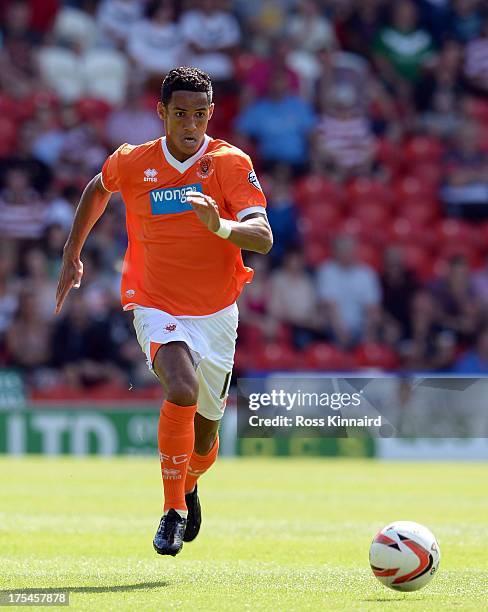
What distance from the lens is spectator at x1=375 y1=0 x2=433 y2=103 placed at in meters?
20.7

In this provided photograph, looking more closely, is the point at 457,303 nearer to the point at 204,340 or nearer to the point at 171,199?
the point at 204,340

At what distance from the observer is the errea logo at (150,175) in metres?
7.44

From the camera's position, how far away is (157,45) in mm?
19656

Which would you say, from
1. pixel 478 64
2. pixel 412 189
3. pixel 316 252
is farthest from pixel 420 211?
pixel 478 64

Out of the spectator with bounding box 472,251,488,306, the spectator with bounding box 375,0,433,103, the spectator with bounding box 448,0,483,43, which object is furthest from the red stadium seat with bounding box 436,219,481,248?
the spectator with bounding box 448,0,483,43

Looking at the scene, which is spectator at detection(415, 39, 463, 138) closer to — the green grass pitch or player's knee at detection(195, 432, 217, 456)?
the green grass pitch

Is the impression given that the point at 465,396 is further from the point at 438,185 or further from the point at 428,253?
the point at 438,185

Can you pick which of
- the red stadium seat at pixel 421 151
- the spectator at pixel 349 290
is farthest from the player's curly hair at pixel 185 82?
the red stadium seat at pixel 421 151

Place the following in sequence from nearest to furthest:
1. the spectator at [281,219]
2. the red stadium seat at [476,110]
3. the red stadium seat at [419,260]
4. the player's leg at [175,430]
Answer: the player's leg at [175,430]
the spectator at [281,219]
the red stadium seat at [419,260]
the red stadium seat at [476,110]

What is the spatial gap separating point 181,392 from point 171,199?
1192mm

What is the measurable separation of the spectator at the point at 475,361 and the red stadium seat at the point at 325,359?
4.75 ft

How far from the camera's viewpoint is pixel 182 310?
24.3ft

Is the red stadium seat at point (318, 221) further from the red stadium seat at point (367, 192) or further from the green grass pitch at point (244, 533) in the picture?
the green grass pitch at point (244, 533)

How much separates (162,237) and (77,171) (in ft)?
37.0
